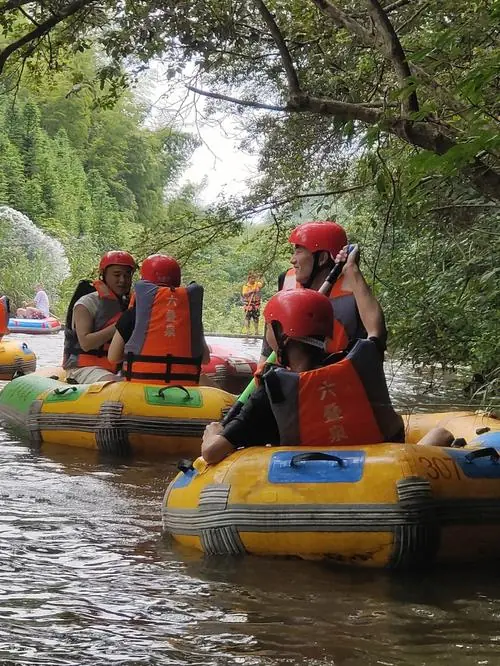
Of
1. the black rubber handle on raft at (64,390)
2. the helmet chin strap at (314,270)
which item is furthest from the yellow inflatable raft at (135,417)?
the helmet chin strap at (314,270)

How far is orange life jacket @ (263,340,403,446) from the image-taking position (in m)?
3.89

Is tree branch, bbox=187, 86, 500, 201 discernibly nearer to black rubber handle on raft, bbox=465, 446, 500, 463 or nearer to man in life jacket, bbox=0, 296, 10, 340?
black rubber handle on raft, bbox=465, 446, 500, 463

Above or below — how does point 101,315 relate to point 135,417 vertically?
above

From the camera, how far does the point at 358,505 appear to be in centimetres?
373

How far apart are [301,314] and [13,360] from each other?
23.8 feet

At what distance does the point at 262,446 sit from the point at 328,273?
3.79ft

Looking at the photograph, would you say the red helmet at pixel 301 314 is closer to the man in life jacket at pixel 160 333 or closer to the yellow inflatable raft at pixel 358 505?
the yellow inflatable raft at pixel 358 505

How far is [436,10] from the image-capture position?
19.4ft

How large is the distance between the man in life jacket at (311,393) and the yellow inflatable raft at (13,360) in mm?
6786

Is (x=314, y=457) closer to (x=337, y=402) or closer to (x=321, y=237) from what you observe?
(x=337, y=402)

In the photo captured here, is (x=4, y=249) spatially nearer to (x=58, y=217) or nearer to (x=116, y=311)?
(x=58, y=217)

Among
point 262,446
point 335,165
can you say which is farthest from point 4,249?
point 262,446

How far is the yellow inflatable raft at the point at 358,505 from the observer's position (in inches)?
147

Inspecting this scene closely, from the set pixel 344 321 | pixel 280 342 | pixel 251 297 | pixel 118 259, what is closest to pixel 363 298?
pixel 344 321
